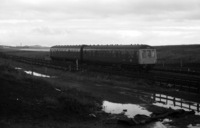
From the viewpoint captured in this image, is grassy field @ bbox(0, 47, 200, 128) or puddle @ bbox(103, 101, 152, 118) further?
puddle @ bbox(103, 101, 152, 118)

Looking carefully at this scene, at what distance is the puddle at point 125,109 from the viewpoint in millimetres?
21828

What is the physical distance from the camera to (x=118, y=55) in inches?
1891

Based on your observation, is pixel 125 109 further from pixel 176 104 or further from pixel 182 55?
pixel 182 55

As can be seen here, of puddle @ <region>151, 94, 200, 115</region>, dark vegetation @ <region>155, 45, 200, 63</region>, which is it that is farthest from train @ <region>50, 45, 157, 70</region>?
dark vegetation @ <region>155, 45, 200, 63</region>

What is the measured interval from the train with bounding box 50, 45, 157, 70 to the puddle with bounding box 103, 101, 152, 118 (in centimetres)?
1963

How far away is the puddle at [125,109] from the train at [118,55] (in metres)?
19.6

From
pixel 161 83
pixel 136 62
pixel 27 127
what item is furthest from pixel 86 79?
pixel 27 127

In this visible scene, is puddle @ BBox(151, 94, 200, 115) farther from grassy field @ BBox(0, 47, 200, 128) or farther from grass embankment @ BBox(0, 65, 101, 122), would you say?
grass embankment @ BBox(0, 65, 101, 122)

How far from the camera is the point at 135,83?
35750 millimetres

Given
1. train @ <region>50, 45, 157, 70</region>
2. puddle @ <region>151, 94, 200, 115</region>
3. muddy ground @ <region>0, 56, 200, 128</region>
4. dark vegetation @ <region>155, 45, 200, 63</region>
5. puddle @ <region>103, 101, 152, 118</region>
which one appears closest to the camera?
muddy ground @ <region>0, 56, 200, 128</region>

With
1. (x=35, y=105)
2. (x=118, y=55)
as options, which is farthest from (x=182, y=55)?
(x=35, y=105)

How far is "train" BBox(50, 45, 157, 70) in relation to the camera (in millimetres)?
44500

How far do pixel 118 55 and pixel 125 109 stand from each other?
2536 centimetres

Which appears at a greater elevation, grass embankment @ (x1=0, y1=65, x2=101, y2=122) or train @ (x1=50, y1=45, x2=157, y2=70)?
train @ (x1=50, y1=45, x2=157, y2=70)
